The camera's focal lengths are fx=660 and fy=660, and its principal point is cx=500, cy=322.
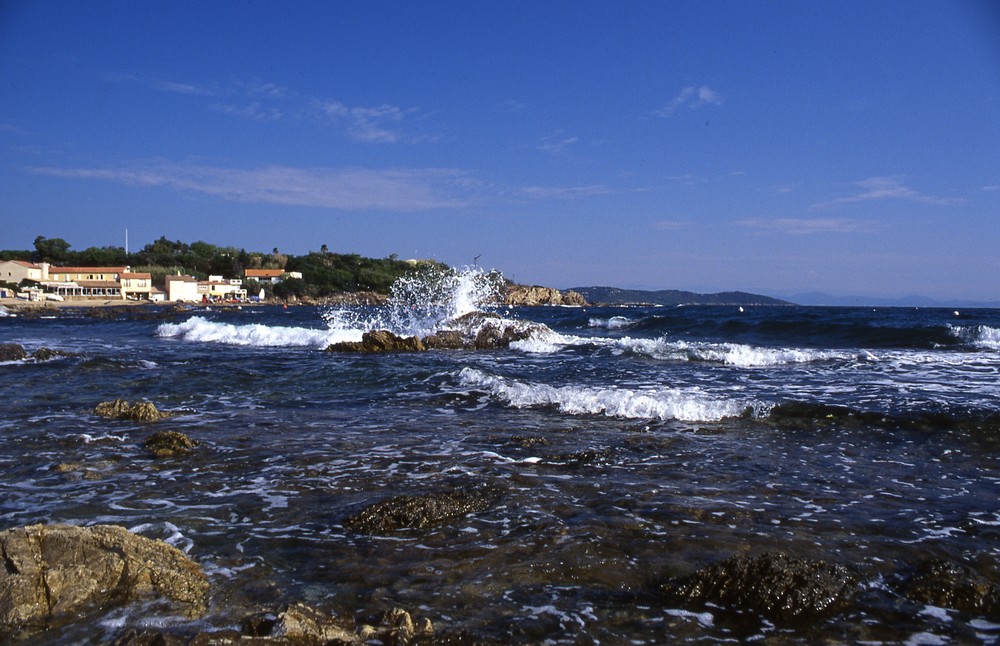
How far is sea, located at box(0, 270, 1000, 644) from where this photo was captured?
134 inches

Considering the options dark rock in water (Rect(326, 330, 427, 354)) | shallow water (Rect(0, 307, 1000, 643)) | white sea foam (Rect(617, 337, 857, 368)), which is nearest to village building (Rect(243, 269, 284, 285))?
dark rock in water (Rect(326, 330, 427, 354))

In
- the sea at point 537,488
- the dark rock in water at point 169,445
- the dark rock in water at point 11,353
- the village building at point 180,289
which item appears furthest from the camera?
the village building at point 180,289

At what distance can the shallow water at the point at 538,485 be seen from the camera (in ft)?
11.3

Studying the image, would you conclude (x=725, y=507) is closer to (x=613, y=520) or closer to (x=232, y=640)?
(x=613, y=520)

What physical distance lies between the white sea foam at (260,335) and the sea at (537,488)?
31.9 feet

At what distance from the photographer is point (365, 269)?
124 metres


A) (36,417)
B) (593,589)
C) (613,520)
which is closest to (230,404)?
(36,417)

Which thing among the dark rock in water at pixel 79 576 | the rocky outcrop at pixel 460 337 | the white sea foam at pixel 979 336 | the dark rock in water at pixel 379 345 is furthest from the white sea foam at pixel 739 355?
the dark rock in water at pixel 79 576

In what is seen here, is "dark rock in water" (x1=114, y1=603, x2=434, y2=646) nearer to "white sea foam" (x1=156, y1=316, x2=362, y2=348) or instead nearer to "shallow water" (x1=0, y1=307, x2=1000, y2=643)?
"shallow water" (x1=0, y1=307, x2=1000, y2=643)

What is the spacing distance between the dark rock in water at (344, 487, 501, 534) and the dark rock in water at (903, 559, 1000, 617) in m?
2.78

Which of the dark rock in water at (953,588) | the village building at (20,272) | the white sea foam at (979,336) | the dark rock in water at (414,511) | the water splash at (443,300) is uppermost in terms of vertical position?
the village building at (20,272)

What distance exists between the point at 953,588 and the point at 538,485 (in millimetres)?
2941

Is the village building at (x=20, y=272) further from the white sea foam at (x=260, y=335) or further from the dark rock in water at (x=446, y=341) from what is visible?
the dark rock in water at (x=446, y=341)

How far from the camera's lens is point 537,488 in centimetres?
552
